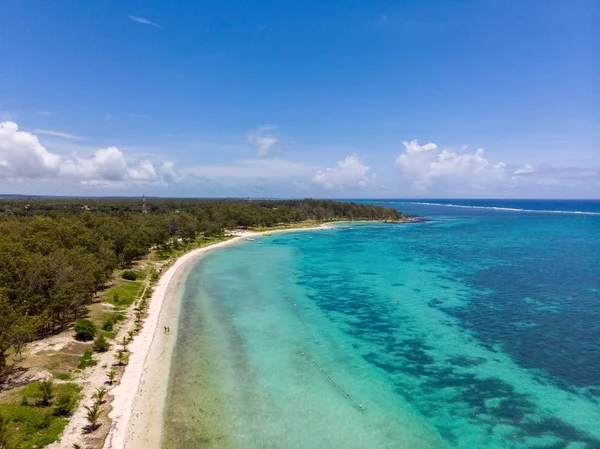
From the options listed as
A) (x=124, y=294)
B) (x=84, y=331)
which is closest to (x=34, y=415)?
(x=84, y=331)

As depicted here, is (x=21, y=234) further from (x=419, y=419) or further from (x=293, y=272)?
(x=419, y=419)

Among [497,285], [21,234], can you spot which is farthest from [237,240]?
[497,285]

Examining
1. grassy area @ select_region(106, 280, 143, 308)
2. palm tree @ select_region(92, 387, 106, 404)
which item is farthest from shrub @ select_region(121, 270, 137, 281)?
palm tree @ select_region(92, 387, 106, 404)

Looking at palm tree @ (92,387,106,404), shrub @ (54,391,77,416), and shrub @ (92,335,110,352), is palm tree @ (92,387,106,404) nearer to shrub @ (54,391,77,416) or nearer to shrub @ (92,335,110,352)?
shrub @ (54,391,77,416)

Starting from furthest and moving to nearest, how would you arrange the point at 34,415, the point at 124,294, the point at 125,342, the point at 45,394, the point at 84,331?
the point at 124,294, the point at 84,331, the point at 125,342, the point at 45,394, the point at 34,415

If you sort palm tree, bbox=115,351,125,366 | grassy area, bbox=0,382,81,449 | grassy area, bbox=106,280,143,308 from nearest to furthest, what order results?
1. grassy area, bbox=0,382,81,449
2. palm tree, bbox=115,351,125,366
3. grassy area, bbox=106,280,143,308

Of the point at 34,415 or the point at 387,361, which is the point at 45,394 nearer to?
the point at 34,415
